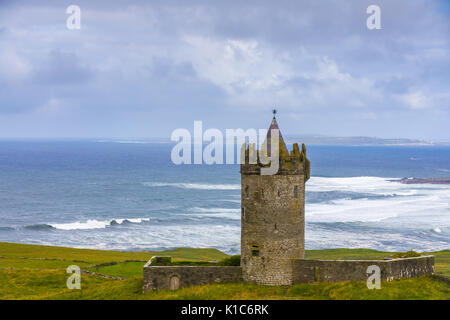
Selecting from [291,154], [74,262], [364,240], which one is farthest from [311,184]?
[291,154]

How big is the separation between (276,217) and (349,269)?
16.2 feet

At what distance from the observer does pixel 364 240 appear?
267ft

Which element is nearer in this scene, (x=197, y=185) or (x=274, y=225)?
(x=274, y=225)

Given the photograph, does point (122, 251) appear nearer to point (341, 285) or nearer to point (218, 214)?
point (218, 214)

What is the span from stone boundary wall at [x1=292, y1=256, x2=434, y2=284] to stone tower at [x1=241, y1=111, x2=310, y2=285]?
0.68 meters

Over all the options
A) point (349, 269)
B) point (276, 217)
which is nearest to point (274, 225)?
point (276, 217)

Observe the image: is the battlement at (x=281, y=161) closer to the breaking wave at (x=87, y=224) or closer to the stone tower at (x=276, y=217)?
the stone tower at (x=276, y=217)

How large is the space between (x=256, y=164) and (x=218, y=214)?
239 feet

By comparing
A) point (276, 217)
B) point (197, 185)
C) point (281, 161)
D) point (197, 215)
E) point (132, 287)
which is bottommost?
point (197, 215)

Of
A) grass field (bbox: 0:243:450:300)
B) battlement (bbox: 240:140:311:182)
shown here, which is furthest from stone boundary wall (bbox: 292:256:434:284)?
battlement (bbox: 240:140:311:182)

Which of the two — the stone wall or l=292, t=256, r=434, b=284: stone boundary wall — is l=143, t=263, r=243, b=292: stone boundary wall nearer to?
the stone wall

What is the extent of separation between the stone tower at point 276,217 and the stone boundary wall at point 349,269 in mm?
684

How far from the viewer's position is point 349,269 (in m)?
32.8

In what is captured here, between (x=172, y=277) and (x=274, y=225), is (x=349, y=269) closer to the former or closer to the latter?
(x=274, y=225)
